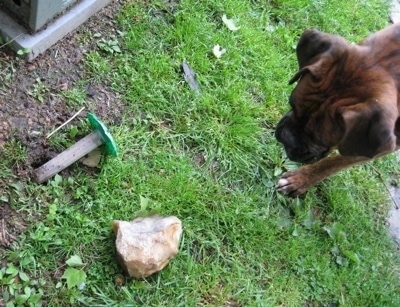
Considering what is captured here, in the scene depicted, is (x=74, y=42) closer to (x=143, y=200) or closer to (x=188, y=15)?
(x=188, y=15)

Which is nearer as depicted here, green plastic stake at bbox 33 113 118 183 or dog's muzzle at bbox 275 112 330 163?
green plastic stake at bbox 33 113 118 183

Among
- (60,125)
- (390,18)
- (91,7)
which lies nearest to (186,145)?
(60,125)

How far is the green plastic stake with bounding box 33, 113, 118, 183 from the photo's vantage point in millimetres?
3207

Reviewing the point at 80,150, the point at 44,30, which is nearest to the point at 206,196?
the point at 80,150

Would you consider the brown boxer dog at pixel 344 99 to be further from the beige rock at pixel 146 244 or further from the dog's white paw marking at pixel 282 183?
the beige rock at pixel 146 244

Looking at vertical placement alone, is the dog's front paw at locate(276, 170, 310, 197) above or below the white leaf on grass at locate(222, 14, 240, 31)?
below

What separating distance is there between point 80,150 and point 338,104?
1419mm

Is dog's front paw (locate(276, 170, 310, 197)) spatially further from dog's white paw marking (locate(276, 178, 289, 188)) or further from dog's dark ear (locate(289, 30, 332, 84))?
dog's dark ear (locate(289, 30, 332, 84))

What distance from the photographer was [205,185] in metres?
3.61

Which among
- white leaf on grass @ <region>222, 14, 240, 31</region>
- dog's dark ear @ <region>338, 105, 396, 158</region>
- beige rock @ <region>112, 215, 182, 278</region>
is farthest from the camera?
white leaf on grass @ <region>222, 14, 240, 31</region>

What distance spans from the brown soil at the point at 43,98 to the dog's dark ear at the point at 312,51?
1150 millimetres

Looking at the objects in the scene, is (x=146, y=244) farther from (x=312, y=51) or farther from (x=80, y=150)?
(x=312, y=51)

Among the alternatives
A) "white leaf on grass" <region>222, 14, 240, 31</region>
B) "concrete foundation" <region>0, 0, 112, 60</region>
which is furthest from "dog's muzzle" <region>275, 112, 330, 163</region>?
"concrete foundation" <region>0, 0, 112, 60</region>

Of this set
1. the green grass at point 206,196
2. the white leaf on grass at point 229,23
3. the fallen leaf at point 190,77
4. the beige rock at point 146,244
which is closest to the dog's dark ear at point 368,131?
the green grass at point 206,196
